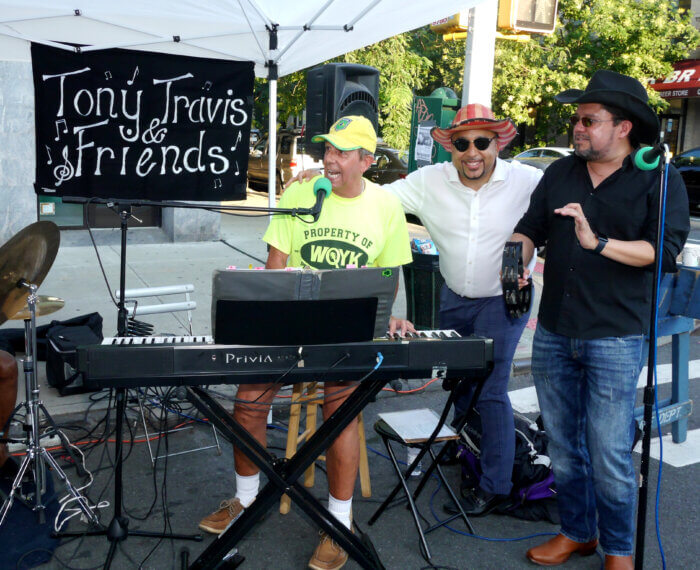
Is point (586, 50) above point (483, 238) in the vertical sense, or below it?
above

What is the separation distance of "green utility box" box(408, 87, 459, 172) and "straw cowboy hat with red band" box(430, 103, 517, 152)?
2.95 metres

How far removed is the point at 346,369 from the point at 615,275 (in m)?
1.26

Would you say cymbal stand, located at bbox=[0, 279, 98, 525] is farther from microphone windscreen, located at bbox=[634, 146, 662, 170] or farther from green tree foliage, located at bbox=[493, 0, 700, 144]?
green tree foliage, located at bbox=[493, 0, 700, 144]

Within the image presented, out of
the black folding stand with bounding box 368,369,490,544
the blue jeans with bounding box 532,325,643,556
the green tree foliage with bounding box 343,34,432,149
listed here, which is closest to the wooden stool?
the black folding stand with bounding box 368,369,490,544

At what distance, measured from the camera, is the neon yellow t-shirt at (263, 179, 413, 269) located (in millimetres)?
3512

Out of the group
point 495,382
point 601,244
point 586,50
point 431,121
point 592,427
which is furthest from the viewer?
point 586,50

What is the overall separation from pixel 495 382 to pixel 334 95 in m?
2.81

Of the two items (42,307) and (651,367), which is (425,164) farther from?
(651,367)

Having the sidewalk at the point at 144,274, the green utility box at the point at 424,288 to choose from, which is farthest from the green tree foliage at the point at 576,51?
the green utility box at the point at 424,288

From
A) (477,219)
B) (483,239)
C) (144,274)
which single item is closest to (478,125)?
(477,219)

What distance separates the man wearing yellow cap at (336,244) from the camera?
11.1 feet

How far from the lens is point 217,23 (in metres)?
4.66

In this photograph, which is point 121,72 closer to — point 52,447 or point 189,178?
point 189,178

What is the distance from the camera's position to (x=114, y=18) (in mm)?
4500
